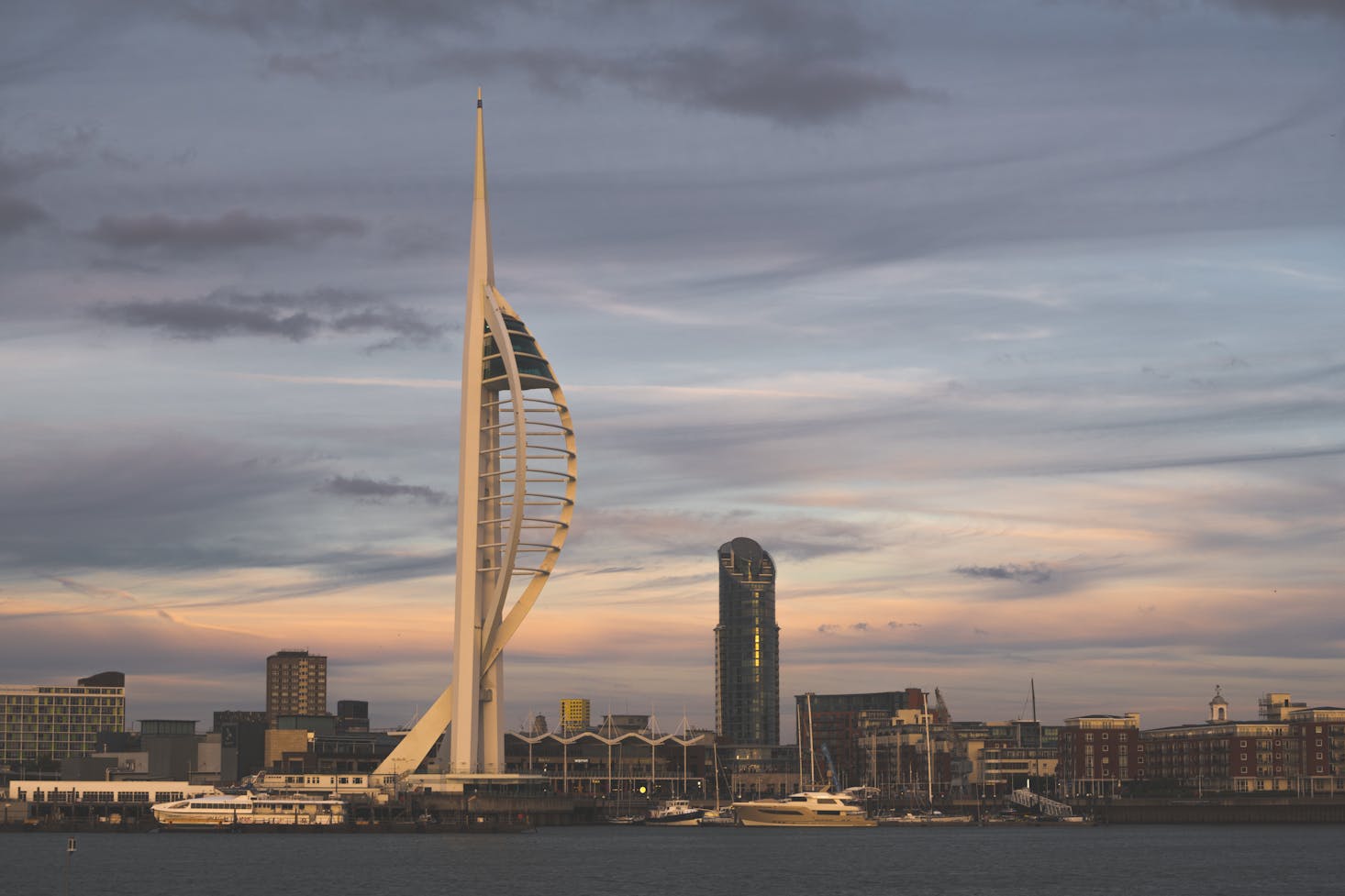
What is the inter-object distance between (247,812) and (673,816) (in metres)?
51.7

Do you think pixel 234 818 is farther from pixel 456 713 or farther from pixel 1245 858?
pixel 1245 858

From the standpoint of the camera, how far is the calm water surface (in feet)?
301

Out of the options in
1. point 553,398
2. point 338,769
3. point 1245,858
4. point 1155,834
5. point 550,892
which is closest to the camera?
point 550,892

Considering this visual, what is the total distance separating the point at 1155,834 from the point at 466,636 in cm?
6871

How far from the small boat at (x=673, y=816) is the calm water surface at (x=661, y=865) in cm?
2445

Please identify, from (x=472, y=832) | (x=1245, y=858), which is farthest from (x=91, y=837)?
(x=1245, y=858)

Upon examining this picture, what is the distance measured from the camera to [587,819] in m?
176

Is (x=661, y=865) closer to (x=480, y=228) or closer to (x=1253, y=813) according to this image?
(x=480, y=228)

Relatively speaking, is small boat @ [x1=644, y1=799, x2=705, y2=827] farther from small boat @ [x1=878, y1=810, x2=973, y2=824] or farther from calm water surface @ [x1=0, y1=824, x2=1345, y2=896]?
calm water surface @ [x1=0, y1=824, x2=1345, y2=896]

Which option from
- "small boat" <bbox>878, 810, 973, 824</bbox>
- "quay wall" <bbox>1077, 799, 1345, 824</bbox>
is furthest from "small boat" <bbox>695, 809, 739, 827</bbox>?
"quay wall" <bbox>1077, 799, 1345, 824</bbox>

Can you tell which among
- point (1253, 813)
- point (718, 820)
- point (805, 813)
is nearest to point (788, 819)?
point (805, 813)

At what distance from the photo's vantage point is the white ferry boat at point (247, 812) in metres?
144

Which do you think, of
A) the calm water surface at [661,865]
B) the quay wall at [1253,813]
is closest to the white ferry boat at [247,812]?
the calm water surface at [661,865]

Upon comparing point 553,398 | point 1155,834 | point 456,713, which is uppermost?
point 553,398
